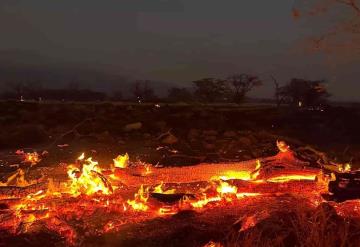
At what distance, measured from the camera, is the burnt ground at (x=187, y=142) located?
6738 millimetres

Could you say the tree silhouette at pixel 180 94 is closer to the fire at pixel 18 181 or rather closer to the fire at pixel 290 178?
the fire at pixel 18 181

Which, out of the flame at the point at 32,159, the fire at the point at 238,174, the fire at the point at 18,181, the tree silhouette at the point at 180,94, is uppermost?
the tree silhouette at the point at 180,94

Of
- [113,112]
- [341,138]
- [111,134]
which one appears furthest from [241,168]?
[113,112]

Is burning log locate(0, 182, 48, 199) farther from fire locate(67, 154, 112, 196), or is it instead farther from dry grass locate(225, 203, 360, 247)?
dry grass locate(225, 203, 360, 247)

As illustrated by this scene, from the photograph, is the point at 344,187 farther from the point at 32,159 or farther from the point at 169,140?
the point at 169,140

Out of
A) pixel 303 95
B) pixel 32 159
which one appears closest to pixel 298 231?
pixel 32 159

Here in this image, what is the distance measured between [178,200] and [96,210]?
1141 mm

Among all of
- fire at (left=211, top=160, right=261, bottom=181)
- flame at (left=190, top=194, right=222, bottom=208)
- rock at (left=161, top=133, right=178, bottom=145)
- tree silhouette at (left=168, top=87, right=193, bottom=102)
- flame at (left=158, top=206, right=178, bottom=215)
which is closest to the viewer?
flame at (left=158, top=206, right=178, bottom=215)

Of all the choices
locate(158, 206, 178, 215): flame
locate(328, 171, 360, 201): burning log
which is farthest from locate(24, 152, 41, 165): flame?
locate(328, 171, 360, 201): burning log

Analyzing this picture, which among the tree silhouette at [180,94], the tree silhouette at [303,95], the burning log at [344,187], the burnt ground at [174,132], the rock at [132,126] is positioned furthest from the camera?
the tree silhouette at [180,94]

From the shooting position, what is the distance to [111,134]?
18.1 m

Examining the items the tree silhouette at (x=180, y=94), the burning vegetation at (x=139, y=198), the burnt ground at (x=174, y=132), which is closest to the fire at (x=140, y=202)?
the burning vegetation at (x=139, y=198)

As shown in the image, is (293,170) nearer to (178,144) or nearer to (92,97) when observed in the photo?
(178,144)

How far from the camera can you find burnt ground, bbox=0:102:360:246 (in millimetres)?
6738
